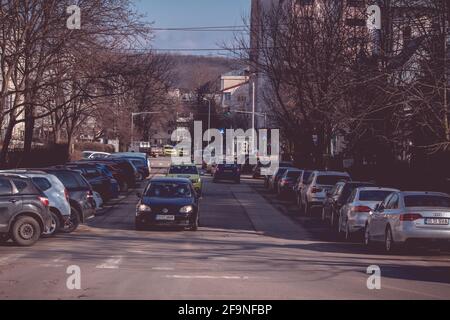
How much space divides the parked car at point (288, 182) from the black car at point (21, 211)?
23.7 m

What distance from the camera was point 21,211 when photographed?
19.2 metres

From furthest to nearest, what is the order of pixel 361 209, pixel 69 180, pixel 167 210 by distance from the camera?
1. pixel 69 180
2. pixel 167 210
3. pixel 361 209

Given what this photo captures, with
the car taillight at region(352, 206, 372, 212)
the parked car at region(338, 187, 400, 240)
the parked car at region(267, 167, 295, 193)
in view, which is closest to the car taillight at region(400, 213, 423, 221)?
the parked car at region(338, 187, 400, 240)

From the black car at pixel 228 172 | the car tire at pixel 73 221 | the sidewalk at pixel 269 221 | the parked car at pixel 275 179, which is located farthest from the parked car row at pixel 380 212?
the black car at pixel 228 172

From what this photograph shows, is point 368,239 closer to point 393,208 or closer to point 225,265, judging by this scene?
point 393,208

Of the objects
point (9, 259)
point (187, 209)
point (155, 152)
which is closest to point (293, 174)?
point (187, 209)

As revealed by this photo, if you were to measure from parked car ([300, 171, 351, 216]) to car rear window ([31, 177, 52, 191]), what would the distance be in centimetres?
1305

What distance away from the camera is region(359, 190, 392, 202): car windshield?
22.9m

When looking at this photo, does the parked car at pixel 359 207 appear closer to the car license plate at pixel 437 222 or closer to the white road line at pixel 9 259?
the car license plate at pixel 437 222

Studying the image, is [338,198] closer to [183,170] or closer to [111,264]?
[111,264]

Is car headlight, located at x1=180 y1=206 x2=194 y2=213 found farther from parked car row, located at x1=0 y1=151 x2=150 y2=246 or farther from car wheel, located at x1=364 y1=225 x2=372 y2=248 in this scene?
car wheel, located at x1=364 y1=225 x2=372 y2=248

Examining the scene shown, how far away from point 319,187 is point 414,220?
13.7m

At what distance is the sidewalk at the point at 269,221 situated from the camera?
80.5 ft

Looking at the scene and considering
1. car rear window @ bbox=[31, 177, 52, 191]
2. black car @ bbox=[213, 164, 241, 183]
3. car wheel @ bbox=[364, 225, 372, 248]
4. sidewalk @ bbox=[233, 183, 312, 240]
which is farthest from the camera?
black car @ bbox=[213, 164, 241, 183]
